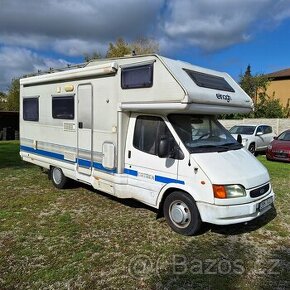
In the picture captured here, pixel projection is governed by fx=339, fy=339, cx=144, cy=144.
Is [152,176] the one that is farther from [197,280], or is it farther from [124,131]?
[197,280]

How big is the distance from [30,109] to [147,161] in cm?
481

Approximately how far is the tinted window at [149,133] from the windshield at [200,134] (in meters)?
0.21

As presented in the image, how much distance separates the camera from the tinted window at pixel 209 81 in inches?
232

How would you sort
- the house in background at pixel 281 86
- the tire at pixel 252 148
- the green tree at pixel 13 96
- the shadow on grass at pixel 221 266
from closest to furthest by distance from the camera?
the shadow on grass at pixel 221 266
the tire at pixel 252 148
the house in background at pixel 281 86
the green tree at pixel 13 96

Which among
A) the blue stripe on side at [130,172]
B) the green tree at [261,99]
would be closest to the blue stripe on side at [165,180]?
the blue stripe on side at [130,172]

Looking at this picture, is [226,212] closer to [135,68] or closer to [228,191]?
[228,191]

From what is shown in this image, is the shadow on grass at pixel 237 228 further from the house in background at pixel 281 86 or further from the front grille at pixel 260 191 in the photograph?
the house in background at pixel 281 86

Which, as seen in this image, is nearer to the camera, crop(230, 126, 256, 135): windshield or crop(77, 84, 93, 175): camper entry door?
crop(77, 84, 93, 175): camper entry door

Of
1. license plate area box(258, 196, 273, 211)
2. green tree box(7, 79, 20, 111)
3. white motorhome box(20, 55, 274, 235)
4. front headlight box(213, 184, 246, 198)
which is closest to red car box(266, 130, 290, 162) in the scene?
white motorhome box(20, 55, 274, 235)

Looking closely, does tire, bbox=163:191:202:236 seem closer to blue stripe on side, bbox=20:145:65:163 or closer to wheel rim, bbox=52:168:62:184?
blue stripe on side, bbox=20:145:65:163

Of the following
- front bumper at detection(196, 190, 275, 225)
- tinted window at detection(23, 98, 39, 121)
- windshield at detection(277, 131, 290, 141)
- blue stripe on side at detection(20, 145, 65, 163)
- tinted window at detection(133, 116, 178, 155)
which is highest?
tinted window at detection(23, 98, 39, 121)

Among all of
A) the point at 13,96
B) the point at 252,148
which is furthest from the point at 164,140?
the point at 13,96

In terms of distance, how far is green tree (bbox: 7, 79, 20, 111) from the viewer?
136 feet

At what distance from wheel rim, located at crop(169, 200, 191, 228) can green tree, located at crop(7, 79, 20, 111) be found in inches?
1532
